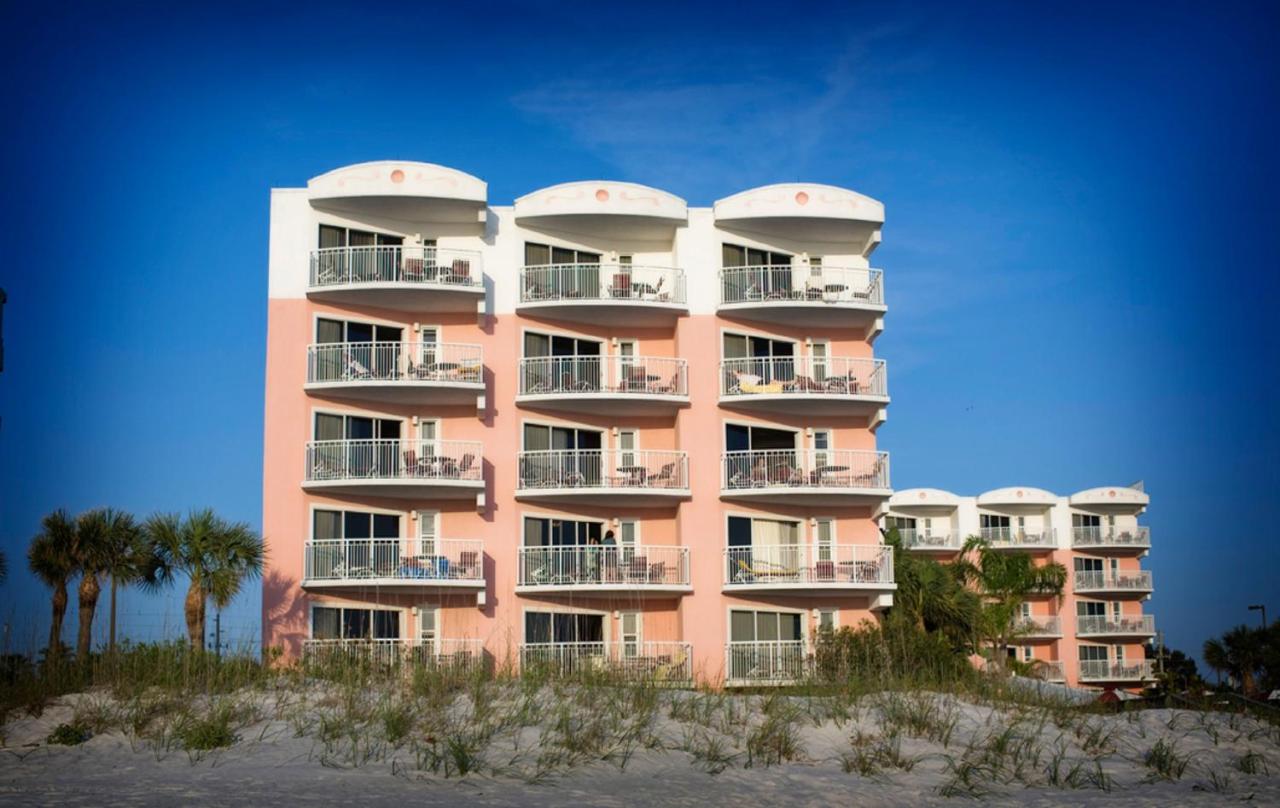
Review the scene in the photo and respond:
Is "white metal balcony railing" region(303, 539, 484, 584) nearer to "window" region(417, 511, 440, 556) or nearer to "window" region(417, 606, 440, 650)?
"window" region(417, 511, 440, 556)

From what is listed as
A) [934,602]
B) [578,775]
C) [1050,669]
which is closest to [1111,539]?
[1050,669]

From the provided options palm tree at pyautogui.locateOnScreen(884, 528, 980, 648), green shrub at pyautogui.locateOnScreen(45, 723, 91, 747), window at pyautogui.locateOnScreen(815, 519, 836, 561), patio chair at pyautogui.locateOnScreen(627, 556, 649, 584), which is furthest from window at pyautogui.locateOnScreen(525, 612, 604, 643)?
green shrub at pyautogui.locateOnScreen(45, 723, 91, 747)

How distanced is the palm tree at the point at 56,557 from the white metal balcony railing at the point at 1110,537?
196ft

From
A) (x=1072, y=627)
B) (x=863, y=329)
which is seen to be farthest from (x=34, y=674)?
(x=1072, y=627)

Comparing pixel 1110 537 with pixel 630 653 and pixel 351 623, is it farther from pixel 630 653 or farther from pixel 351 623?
pixel 351 623

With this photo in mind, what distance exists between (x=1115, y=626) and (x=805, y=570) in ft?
148

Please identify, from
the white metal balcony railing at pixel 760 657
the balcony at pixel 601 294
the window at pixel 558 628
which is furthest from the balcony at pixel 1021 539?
the window at pixel 558 628

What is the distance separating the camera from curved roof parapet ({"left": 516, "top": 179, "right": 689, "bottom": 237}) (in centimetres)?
4322

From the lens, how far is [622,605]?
43.1 m

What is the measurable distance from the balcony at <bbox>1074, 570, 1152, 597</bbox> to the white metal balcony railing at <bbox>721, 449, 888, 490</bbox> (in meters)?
42.4

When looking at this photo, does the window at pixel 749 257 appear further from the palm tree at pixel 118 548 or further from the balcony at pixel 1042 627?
the balcony at pixel 1042 627

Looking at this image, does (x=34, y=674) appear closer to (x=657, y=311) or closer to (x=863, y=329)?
(x=657, y=311)

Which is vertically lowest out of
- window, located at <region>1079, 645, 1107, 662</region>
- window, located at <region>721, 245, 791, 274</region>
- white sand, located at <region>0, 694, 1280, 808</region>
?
window, located at <region>1079, 645, 1107, 662</region>

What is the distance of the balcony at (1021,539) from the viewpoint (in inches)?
3187
